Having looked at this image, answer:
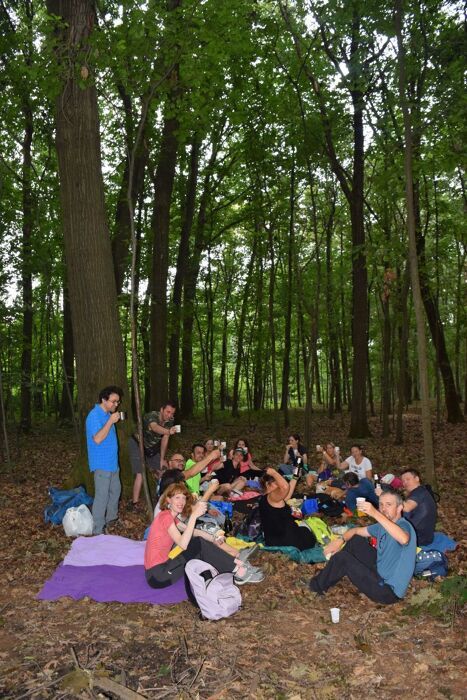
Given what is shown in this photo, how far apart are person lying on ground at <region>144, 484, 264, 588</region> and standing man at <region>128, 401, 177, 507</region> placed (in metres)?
2.49

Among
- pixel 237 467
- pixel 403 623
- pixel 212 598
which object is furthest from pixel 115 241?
pixel 403 623

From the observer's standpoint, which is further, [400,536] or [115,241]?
[115,241]

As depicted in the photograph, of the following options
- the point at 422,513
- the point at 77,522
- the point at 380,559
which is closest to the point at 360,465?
the point at 422,513

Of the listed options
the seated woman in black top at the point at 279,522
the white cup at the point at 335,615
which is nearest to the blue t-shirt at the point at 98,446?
the seated woman in black top at the point at 279,522

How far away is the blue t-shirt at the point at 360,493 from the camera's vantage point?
902cm

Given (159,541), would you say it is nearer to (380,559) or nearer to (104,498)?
(104,498)

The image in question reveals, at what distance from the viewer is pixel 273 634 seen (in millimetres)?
4922

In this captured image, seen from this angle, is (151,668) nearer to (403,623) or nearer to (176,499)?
(176,499)

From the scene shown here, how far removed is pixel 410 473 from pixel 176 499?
317 centimetres

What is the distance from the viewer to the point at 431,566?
6.04 m

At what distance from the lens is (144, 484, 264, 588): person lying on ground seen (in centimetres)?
554

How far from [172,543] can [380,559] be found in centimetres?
220

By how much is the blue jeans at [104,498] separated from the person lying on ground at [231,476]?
261 centimetres

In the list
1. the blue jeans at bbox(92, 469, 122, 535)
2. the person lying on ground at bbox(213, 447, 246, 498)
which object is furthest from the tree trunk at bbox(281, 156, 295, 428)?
the blue jeans at bbox(92, 469, 122, 535)
